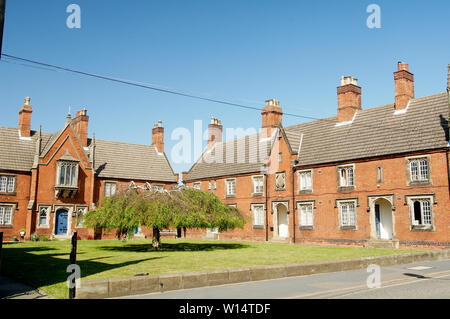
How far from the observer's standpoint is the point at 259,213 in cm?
4206

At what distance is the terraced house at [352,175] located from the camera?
96.9 ft

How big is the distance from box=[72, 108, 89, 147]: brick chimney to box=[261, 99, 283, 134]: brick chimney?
777 inches

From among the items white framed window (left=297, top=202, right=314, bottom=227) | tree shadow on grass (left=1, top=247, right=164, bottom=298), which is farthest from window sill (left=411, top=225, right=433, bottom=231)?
tree shadow on grass (left=1, top=247, right=164, bottom=298)

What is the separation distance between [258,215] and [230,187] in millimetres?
5408

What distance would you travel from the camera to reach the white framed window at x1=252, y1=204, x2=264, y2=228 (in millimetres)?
41688

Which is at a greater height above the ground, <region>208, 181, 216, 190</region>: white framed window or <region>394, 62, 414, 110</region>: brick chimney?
<region>394, 62, 414, 110</region>: brick chimney

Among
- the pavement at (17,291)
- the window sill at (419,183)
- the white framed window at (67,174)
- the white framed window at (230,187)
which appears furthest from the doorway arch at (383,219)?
the white framed window at (67,174)

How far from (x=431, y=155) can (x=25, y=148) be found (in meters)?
36.7

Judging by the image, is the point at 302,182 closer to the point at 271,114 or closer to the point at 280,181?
the point at 280,181

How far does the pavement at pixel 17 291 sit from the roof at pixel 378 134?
86.7 feet

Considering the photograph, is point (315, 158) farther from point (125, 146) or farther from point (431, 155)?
point (125, 146)

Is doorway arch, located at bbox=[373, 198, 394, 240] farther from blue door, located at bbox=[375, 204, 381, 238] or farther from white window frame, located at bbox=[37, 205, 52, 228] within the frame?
white window frame, located at bbox=[37, 205, 52, 228]

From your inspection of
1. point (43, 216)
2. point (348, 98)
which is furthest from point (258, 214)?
point (43, 216)
